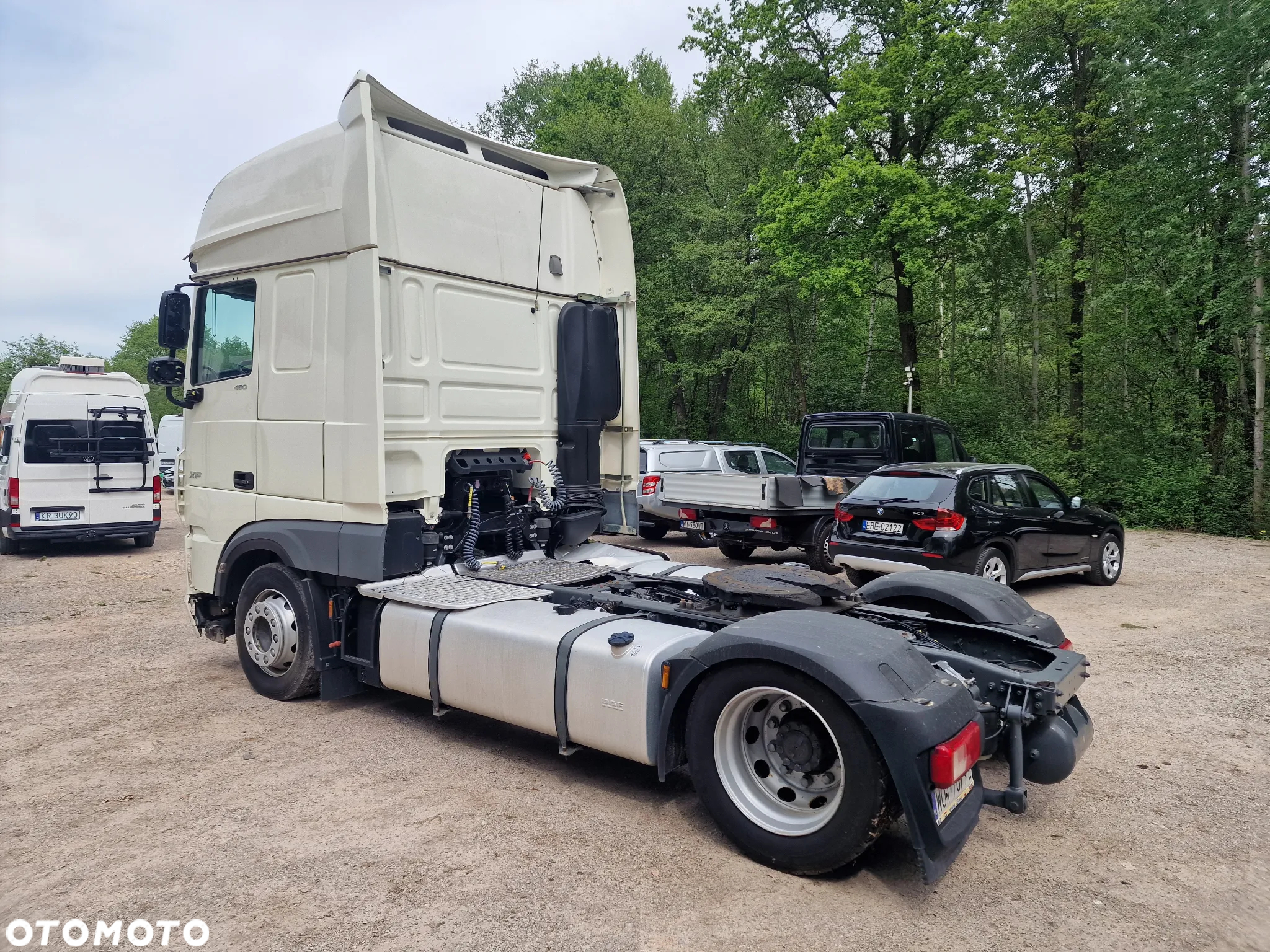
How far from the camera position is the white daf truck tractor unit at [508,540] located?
124 inches

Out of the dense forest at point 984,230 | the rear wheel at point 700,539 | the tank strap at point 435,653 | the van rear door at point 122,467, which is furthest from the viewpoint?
the dense forest at point 984,230

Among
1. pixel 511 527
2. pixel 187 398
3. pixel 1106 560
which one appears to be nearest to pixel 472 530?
pixel 511 527

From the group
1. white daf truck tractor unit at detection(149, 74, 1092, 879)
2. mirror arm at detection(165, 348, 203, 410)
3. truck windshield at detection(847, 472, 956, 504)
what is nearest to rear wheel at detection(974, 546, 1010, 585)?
truck windshield at detection(847, 472, 956, 504)

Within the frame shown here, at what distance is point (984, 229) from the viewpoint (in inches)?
770

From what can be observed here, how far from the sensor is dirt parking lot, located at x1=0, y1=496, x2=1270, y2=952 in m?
2.77

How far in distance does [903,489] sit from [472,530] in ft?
16.7

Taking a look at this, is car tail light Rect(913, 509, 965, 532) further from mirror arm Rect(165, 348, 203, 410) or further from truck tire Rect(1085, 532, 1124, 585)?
mirror arm Rect(165, 348, 203, 410)

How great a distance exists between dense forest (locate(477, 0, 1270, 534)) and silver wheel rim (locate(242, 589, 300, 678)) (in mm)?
16852

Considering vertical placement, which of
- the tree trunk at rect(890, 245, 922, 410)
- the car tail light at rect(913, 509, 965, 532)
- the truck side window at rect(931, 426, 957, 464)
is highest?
the tree trunk at rect(890, 245, 922, 410)

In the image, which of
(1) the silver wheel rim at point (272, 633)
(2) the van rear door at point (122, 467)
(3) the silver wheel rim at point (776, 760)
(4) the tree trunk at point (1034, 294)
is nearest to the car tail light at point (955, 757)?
(3) the silver wheel rim at point (776, 760)

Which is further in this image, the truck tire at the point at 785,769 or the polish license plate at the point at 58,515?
the polish license plate at the point at 58,515

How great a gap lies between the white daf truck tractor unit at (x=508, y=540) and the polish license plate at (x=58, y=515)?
8.38 m

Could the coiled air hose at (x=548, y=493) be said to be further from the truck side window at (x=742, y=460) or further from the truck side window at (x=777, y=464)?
the truck side window at (x=777, y=464)

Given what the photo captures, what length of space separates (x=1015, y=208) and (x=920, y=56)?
536cm
